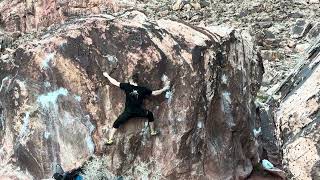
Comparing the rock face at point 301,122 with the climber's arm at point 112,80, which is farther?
the climber's arm at point 112,80

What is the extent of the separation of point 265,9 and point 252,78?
970 centimetres

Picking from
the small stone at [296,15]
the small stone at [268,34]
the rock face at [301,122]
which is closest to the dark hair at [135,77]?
the rock face at [301,122]

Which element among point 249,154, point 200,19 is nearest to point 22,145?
point 249,154

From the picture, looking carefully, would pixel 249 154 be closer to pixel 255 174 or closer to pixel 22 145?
pixel 255 174

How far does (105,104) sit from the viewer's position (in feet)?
35.1

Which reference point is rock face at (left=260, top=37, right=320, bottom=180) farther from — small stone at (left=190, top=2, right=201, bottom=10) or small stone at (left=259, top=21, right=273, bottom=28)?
small stone at (left=190, top=2, right=201, bottom=10)

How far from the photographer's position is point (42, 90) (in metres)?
10.7

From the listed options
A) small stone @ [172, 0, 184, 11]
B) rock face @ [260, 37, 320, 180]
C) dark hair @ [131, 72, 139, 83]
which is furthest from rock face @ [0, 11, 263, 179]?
small stone @ [172, 0, 184, 11]

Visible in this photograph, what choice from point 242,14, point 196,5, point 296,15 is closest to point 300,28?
point 296,15

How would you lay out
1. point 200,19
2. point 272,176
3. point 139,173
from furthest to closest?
1. point 200,19
2. point 272,176
3. point 139,173

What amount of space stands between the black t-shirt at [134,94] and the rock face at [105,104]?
0.93 feet

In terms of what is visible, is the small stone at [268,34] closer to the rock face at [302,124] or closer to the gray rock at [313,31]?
the gray rock at [313,31]

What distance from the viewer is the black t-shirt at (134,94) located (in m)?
10.3

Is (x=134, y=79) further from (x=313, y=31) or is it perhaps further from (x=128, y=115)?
(x=313, y=31)
